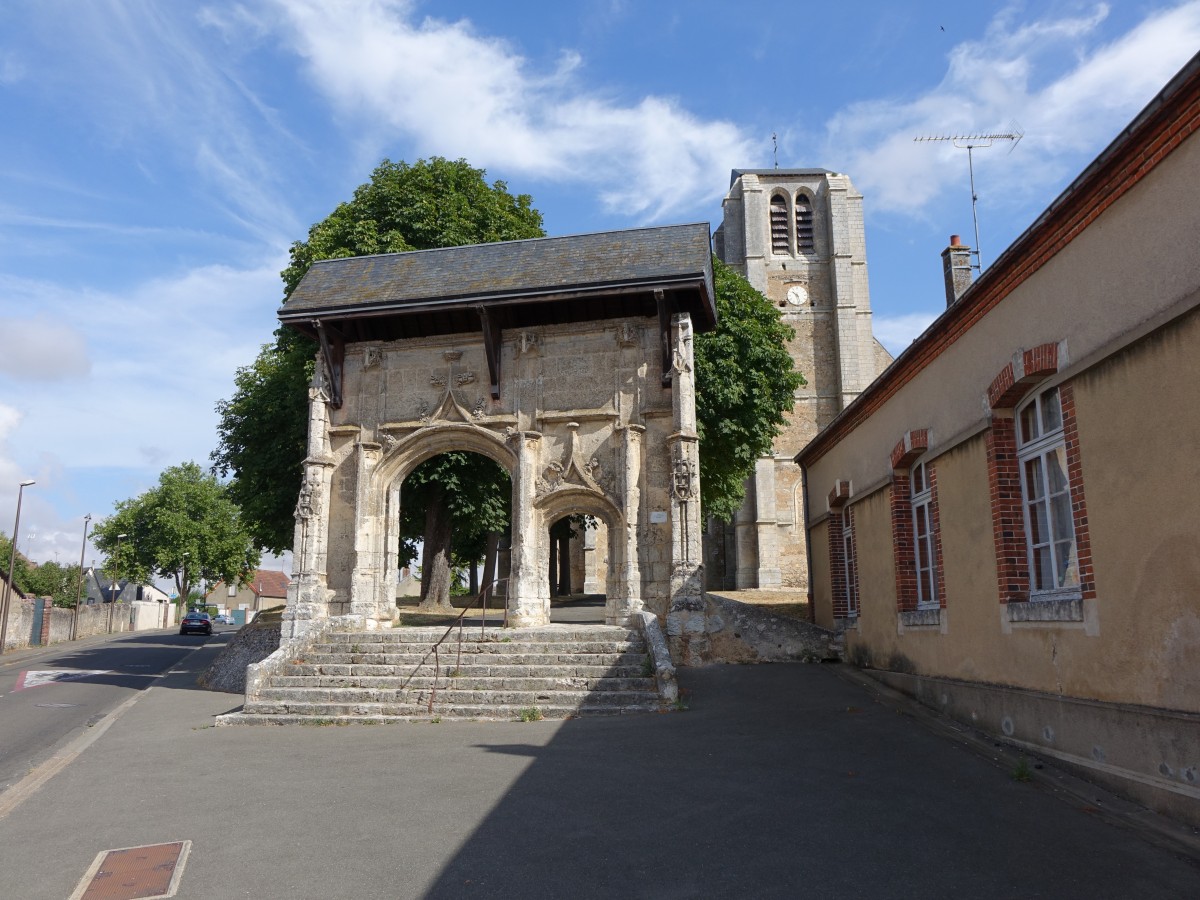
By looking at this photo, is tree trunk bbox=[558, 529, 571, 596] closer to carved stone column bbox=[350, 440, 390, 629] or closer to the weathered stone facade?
the weathered stone facade

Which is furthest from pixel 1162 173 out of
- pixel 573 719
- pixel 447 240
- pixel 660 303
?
pixel 447 240

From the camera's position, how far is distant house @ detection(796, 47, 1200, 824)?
5.55 meters

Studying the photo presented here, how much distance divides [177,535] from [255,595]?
39886 millimetres

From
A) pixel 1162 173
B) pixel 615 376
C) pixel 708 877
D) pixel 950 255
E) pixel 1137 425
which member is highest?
pixel 950 255

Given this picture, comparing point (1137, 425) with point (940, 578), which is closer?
point (1137, 425)

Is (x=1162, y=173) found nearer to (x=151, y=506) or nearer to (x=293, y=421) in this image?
Result: (x=293, y=421)

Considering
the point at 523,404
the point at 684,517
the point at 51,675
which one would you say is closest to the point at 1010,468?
the point at 684,517

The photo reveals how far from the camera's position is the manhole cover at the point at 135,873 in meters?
4.91

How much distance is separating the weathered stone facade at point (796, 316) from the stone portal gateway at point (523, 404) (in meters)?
22.1

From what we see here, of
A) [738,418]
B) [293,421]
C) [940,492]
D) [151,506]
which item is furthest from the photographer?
[151,506]

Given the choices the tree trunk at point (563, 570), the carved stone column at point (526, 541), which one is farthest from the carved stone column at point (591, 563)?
the carved stone column at point (526, 541)

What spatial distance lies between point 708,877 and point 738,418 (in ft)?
61.3

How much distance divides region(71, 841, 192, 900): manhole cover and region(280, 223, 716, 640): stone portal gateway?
28.7 ft

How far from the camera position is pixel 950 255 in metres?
15.3
